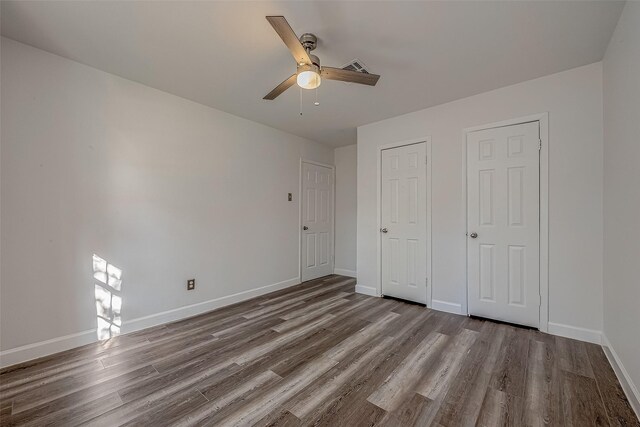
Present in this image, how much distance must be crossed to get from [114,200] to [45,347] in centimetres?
132

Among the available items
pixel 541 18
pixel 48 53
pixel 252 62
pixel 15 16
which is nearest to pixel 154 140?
pixel 48 53

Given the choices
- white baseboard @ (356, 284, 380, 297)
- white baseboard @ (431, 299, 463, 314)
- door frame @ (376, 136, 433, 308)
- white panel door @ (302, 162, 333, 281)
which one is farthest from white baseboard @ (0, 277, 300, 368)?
white baseboard @ (431, 299, 463, 314)

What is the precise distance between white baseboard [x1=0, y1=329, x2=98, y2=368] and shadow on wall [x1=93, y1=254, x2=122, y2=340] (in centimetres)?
10

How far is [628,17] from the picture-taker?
5.41ft

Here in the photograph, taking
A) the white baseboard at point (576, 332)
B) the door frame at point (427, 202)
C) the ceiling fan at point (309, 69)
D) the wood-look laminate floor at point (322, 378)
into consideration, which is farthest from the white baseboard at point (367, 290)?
the ceiling fan at point (309, 69)

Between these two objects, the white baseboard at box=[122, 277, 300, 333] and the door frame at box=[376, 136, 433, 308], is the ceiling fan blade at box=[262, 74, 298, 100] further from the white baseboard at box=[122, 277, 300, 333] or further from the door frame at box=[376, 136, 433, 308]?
the white baseboard at box=[122, 277, 300, 333]

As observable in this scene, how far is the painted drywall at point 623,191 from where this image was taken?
1.58 meters

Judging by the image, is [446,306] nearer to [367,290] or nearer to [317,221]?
[367,290]

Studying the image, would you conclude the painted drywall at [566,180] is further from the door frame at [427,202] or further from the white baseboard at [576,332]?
the door frame at [427,202]

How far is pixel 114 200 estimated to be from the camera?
2.53 metres

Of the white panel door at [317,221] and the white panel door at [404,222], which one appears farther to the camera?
the white panel door at [317,221]

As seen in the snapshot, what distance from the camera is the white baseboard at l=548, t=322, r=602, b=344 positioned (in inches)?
90.7

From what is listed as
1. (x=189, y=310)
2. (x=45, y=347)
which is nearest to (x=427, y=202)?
(x=189, y=310)

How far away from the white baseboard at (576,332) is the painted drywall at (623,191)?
14 cm
